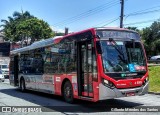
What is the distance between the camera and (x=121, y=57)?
11.8 m

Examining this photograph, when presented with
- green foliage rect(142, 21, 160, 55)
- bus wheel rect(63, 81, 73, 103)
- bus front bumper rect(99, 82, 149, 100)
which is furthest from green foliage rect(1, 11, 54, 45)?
bus front bumper rect(99, 82, 149, 100)

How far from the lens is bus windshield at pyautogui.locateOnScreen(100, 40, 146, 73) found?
11555 mm

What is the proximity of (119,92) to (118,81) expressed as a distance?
0.38 metres

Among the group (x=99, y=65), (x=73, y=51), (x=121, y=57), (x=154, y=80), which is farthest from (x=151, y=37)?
(x=99, y=65)

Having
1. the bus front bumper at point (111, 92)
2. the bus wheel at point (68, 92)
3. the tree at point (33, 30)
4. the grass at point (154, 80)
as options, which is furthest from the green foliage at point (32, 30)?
the bus front bumper at point (111, 92)

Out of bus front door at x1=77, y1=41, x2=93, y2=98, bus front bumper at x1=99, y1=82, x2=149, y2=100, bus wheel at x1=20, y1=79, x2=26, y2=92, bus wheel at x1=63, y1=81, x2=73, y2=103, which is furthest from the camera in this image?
bus wheel at x1=20, y1=79, x2=26, y2=92

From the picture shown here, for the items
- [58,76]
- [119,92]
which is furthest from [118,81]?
[58,76]

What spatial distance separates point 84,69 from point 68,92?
5.84ft

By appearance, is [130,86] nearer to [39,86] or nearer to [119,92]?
[119,92]

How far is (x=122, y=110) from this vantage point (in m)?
11.4

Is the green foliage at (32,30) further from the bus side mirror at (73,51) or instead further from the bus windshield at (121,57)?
the bus windshield at (121,57)

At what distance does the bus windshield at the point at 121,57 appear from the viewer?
11555 millimetres

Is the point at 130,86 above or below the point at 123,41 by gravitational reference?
below

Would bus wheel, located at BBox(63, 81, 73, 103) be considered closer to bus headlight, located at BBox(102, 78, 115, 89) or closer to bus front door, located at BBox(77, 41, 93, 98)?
bus front door, located at BBox(77, 41, 93, 98)
